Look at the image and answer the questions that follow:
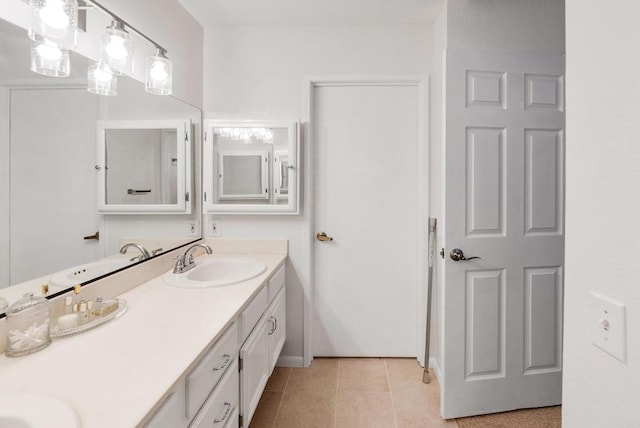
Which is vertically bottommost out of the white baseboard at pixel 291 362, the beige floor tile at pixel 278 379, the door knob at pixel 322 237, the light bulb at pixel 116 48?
the beige floor tile at pixel 278 379

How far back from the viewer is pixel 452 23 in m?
1.70

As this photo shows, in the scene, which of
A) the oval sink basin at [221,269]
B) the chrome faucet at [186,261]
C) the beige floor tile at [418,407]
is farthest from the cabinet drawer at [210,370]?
the beige floor tile at [418,407]

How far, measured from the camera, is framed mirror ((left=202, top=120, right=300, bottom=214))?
2.00 metres

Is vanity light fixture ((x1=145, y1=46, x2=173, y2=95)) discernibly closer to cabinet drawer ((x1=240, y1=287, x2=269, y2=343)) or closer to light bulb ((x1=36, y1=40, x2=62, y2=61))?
light bulb ((x1=36, y1=40, x2=62, y2=61))

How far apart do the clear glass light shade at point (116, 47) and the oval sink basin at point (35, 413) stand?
48.7 inches

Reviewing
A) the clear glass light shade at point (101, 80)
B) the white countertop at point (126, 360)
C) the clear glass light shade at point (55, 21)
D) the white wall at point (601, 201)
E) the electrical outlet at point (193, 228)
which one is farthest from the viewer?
the electrical outlet at point (193, 228)

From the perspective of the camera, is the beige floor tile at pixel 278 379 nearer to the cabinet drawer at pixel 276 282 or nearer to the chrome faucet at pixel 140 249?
the cabinet drawer at pixel 276 282

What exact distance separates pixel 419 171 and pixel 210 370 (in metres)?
1.76

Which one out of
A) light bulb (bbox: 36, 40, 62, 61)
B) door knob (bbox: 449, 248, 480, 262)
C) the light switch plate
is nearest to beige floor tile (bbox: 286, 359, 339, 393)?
door knob (bbox: 449, 248, 480, 262)

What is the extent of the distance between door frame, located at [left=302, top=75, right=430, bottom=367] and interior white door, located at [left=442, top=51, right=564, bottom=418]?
1.59 ft

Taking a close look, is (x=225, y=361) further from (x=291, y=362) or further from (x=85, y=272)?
(x=291, y=362)

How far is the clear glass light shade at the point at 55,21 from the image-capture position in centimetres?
94

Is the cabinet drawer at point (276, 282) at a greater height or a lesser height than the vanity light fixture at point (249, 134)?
lesser

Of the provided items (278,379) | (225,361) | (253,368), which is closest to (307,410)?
(278,379)
